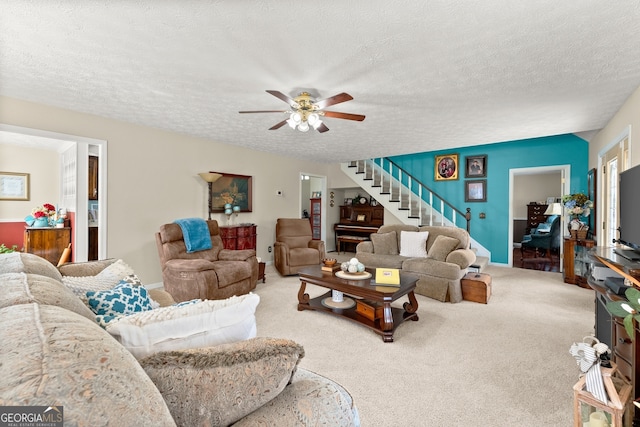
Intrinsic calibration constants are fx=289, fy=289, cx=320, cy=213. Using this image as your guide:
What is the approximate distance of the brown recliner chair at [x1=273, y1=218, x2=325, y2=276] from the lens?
16.3 ft

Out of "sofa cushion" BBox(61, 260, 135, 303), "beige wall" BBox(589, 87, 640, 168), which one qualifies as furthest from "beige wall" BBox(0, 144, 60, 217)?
"beige wall" BBox(589, 87, 640, 168)

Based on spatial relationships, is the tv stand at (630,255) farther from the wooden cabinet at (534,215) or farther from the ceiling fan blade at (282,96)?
the wooden cabinet at (534,215)

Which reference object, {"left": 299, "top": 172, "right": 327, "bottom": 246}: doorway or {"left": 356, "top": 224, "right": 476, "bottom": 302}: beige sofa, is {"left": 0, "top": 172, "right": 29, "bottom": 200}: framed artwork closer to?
{"left": 299, "top": 172, "right": 327, "bottom": 246}: doorway

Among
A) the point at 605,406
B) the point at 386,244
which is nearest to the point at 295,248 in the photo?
the point at 386,244

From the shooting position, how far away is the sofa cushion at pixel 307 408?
77 centimetres

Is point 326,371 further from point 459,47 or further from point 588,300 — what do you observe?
point 588,300

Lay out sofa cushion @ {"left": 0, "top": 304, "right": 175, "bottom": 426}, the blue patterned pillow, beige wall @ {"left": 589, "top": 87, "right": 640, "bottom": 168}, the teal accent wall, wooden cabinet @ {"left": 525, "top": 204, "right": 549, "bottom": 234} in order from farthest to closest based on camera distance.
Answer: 1. wooden cabinet @ {"left": 525, "top": 204, "right": 549, "bottom": 234}
2. the teal accent wall
3. beige wall @ {"left": 589, "top": 87, "right": 640, "bottom": 168}
4. the blue patterned pillow
5. sofa cushion @ {"left": 0, "top": 304, "right": 175, "bottom": 426}

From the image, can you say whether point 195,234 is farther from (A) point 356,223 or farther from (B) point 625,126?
(B) point 625,126

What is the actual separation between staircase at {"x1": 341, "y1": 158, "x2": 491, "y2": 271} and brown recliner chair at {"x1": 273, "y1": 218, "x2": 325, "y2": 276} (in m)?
2.33

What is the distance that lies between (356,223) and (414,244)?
11.5ft

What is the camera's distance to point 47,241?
4.28 m

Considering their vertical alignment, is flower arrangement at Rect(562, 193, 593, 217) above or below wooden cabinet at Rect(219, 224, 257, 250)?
above

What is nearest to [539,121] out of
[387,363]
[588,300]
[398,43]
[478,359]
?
[588,300]

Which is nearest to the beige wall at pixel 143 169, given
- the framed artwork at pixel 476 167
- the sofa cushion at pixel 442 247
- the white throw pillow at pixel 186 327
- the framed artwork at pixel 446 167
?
the sofa cushion at pixel 442 247
